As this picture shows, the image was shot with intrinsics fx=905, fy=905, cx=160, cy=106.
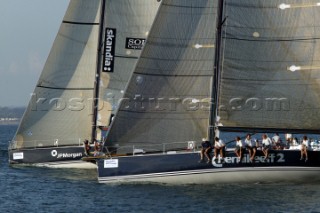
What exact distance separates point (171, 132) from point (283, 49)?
516 cm

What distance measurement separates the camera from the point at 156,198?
100.0 feet

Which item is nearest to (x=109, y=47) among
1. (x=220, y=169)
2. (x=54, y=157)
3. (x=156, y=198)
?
(x=54, y=157)

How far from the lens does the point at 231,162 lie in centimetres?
3241

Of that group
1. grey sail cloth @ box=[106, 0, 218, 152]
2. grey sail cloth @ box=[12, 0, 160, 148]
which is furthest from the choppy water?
grey sail cloth @ box=[12, 0, 160, 148]

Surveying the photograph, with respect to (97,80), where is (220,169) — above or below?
below

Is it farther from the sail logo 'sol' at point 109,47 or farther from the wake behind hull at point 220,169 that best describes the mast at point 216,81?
the sail logo 'sol' at point 109,47

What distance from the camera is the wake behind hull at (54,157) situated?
41.9 meters

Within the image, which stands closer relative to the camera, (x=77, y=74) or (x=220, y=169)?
(x=220, y=169)

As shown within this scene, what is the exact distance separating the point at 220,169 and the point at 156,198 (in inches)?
125

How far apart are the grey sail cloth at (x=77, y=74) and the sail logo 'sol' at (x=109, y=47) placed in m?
0.26

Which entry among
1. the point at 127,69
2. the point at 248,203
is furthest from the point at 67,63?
the point at 248,203

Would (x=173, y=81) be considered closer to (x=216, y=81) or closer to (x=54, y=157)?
(x=216, y=81)

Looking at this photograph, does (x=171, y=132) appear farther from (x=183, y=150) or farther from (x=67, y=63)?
(x=67, y=63)

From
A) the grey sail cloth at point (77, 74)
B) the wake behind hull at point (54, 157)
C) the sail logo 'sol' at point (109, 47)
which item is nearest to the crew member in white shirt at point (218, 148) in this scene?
the wake behind hull at point (54, 157)
